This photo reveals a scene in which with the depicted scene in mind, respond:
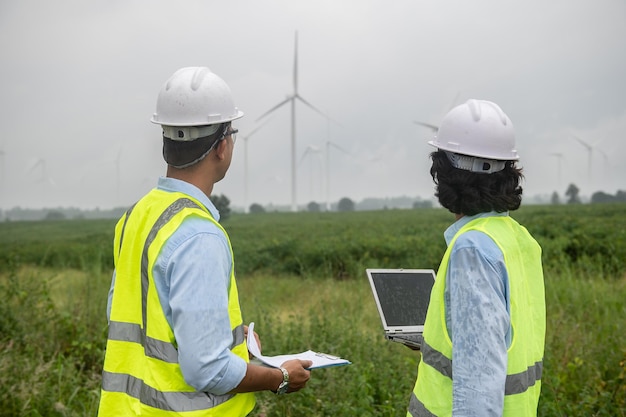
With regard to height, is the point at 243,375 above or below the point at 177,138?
below

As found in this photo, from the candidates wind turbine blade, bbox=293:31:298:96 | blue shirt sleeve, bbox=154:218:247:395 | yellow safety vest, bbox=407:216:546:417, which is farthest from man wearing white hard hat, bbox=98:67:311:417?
wind turbine blade, bbox=293:31:298:96

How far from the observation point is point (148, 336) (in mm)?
2023

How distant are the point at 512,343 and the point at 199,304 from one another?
0.99 m

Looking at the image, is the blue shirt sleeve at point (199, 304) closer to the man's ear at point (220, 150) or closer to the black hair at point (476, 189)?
the man's ear at point (220, 150)

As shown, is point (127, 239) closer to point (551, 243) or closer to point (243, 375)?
point (243, 375)

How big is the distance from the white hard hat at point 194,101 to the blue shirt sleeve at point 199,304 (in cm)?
42

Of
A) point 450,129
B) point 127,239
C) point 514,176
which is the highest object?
point 450,129

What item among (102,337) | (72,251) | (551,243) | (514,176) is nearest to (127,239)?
(514,176)

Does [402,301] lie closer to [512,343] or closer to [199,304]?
[512,343]

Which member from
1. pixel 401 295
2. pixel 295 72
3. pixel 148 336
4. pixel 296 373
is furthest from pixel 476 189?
pixel 295 72

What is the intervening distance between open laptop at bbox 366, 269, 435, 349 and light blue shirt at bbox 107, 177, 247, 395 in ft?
2.46

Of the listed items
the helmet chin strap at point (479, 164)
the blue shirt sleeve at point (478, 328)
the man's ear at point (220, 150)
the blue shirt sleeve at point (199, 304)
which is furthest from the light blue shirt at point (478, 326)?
the man's ear at point (220, 150)

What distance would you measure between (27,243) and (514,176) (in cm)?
2169

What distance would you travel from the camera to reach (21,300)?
6387 mm
